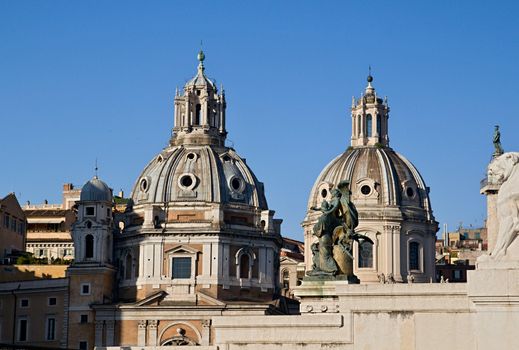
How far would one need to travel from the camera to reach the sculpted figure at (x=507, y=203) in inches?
976

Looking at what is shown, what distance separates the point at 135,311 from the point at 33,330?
8878 mm

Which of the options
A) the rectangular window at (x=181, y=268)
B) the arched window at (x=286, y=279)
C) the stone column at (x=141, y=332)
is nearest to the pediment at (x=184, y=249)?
the rectangular window at (x=181, y=268)

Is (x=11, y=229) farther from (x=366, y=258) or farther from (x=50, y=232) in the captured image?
(x=366, y=258)

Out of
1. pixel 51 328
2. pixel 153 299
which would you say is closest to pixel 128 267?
pixel 153 299

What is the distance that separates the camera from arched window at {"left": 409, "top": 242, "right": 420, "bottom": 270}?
108 m

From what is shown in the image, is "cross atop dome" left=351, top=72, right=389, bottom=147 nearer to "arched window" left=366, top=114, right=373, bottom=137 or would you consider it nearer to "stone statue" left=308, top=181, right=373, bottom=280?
"arched window" left=366, top=114, right=373, bottom=137

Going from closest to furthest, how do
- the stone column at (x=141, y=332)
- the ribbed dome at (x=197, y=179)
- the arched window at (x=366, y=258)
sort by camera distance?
the stone column at (x=141, y=332) < the ribbed dome at (x=197, y=179) < the arched window at (x=366, y=258)

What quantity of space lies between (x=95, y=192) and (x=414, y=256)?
90.1 feet

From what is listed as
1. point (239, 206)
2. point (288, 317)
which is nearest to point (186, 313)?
point (239, 206)

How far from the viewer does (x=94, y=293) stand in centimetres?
10094

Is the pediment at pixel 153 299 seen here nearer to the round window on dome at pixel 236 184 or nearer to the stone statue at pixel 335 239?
the round window on dome at pixel 236 184

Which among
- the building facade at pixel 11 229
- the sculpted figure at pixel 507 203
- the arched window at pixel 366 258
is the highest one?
the building facade at pixel 11 229

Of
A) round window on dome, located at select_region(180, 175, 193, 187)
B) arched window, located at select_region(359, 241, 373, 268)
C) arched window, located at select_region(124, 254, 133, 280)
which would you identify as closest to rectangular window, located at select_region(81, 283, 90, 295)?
arched window, located at select_region(124, 254, 133, 280)

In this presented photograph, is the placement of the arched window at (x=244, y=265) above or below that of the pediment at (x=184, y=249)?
below
